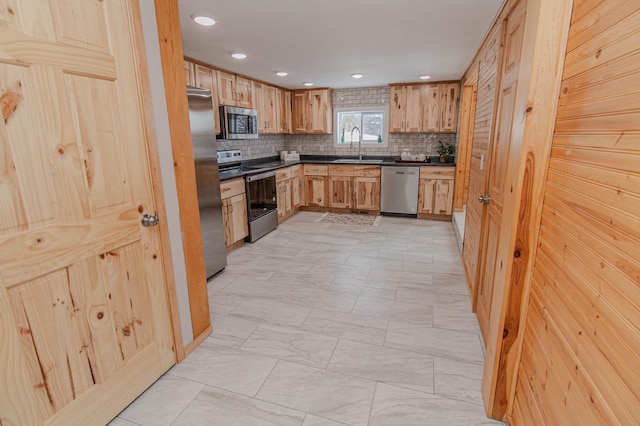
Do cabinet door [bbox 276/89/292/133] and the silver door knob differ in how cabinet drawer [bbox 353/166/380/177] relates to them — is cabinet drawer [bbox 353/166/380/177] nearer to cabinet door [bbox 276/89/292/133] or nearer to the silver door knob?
cabinet door [bbox 276/89/292/133]

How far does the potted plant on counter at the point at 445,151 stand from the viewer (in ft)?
17.5

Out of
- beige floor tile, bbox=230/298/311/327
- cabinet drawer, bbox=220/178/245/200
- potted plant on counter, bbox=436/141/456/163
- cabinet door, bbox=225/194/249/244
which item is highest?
potted plant on counter, bbox=436/141/456/163

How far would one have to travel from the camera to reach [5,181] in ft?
3.76

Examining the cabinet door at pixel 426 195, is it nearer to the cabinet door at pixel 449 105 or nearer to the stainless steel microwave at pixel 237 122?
the cabinet door at pixel 449 105

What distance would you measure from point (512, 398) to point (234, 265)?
279 centimetres

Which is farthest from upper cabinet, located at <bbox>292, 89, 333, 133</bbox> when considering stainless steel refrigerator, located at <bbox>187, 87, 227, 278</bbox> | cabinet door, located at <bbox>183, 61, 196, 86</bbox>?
stainless steel refrigerator, located at <bbox>187, 87, 227, 278</bbox>

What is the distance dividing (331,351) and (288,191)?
361cm

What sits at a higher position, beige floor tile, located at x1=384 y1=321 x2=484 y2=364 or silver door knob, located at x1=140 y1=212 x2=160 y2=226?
silver door knob, located at x1=140 y1=212 x2=160 y2=226

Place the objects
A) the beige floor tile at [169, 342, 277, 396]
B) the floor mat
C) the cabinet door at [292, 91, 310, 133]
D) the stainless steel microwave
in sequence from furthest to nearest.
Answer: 1. the cabinet door at [292, 91, 310, 133]
2. the floor mat
3. the stainless steel microwave
4. the beige floor tile at [169, 342, 277, 396]

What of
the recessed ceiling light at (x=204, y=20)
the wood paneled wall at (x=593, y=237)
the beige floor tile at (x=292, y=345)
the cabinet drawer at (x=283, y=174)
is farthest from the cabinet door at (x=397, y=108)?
the wood paneled wall at (x=593, y=237)

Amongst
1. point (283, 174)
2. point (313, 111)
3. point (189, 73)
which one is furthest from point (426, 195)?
point (189, 73)

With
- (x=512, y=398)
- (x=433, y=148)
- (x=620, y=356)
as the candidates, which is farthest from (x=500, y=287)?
(x=433, y=148)

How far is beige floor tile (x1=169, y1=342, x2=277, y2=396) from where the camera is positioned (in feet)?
6.01

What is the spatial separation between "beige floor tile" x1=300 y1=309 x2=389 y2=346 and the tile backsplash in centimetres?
353
